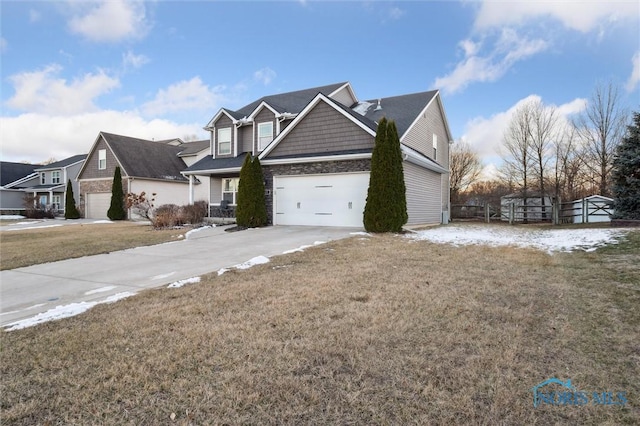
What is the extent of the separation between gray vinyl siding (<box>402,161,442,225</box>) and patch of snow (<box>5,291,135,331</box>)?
37.3 feet

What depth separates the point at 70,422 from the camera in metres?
2.26

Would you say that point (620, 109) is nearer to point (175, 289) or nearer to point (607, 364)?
point (607, 364)

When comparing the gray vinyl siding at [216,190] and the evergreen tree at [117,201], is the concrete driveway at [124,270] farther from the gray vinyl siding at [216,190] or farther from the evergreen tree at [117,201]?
the evergreen tree at [117,201]

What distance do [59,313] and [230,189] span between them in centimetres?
1437

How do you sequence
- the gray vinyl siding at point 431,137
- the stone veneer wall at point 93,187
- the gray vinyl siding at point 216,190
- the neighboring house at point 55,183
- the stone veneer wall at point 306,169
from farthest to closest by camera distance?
the neighboring house at point 55,183, the stone veneer wall at point 93,187, the gray vinyl siding at point 216,190, the gray vinyl siding at point 431,137, the stone veneer wall at point 306,169

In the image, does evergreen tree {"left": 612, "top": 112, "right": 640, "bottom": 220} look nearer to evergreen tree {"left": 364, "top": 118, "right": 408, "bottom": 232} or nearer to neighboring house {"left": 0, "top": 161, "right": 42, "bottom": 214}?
evergreen tree {"left": 364, "top": 118, "right": 408, "bottom": 232}

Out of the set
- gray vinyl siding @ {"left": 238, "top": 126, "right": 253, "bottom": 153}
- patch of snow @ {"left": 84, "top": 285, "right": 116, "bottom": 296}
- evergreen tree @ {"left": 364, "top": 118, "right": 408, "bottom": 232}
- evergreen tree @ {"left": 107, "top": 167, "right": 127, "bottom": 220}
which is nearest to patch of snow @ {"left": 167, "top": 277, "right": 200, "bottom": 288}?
patch of snow @ {"left": 84, "top": 285, "right": 116, "bottom": 296}

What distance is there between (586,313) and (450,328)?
1.78m

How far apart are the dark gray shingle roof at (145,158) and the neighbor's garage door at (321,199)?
14.7 m

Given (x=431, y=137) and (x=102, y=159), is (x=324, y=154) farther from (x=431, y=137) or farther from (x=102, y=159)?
(x=102, y=159)

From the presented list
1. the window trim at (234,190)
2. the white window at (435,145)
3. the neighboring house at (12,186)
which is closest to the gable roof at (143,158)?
the window trim at (234,190)

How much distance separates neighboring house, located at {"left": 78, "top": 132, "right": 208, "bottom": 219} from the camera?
2494cm

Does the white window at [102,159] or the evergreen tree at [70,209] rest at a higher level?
the white window at [102,159]

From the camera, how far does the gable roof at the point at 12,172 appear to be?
1446 inches
